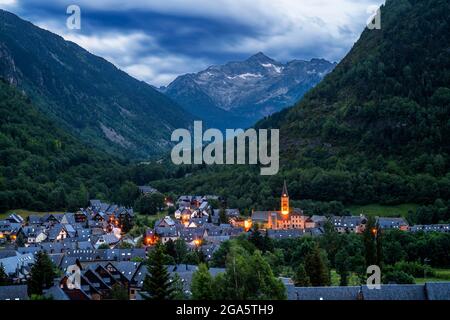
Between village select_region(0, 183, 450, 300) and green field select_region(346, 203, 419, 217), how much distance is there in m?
11.3

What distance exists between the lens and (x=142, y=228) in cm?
12500

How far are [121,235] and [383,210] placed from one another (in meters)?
58.2

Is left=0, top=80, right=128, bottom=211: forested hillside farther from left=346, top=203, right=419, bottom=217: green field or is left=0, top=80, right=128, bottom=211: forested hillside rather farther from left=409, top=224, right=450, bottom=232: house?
left=409, top=224, right=450, bottom=232: house

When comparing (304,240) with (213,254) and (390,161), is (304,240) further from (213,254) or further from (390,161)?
(390,161)

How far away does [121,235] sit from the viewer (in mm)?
121125

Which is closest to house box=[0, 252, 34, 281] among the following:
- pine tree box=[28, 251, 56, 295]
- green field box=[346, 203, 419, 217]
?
pine tree box=[28, 251, 56, 295]

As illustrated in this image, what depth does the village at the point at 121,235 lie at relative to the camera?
63.3m

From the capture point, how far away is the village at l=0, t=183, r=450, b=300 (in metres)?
63.3

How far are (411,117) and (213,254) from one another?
103383 millimetres

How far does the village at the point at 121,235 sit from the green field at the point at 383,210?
11267 mm

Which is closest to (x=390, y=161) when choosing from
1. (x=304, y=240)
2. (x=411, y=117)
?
(x=411, y=117)

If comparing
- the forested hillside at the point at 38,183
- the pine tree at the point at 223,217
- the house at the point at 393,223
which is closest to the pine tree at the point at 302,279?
the house at the point at 393,223

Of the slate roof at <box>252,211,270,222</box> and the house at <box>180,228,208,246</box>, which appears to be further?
the slate roof at <box>252,211,270,222</box>
